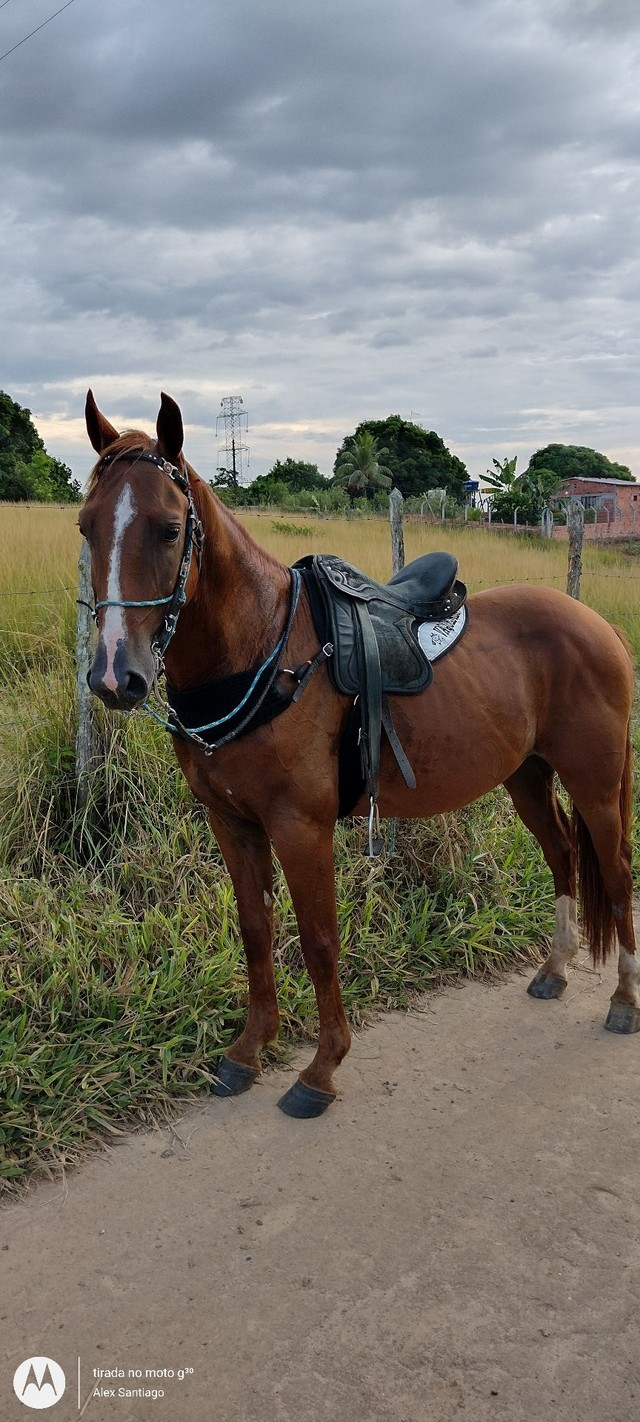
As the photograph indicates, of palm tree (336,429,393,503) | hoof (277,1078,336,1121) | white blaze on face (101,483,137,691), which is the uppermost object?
palm tree (336,429,393,503)

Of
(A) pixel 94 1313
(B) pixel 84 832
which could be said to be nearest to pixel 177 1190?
(A) pixel 94 1313

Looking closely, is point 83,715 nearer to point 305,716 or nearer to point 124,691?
point 305,716

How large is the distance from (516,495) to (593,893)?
143ft

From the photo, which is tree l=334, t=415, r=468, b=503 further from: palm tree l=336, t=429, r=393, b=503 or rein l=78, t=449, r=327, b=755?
rein l=78, t=449, r=327, b=755

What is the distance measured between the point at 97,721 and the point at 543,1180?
281 cm

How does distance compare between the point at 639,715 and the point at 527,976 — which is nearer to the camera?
the point at 527,976

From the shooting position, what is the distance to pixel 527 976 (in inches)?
157

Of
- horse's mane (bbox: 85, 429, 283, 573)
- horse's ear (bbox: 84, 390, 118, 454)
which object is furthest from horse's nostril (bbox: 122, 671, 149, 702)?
horse's ear (bbox: 84, 390, 118, 454)

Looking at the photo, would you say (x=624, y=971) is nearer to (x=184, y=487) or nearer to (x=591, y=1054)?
(x=591, y=1054)

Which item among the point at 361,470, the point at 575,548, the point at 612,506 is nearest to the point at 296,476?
the point at 361,470

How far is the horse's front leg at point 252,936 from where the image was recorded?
294cm

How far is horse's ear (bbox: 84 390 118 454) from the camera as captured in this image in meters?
2.35

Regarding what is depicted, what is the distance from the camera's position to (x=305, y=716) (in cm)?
268

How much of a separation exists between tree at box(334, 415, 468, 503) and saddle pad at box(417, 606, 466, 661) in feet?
164
